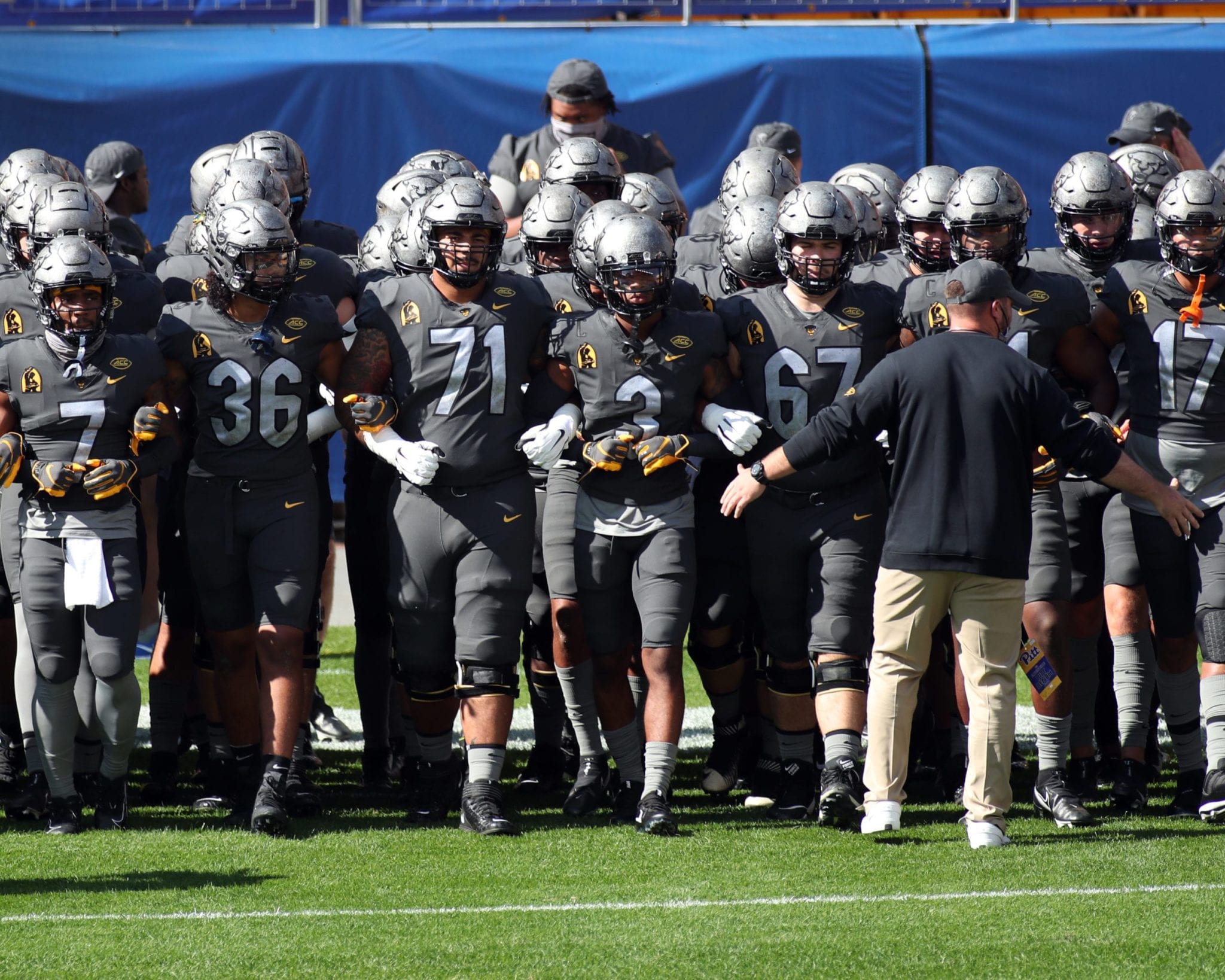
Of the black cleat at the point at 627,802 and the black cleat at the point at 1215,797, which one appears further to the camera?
the black cleat at the point at 627,802

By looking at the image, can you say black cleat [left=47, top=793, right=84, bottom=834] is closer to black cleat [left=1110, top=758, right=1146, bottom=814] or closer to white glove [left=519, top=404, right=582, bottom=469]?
white glove [left=519, top=404, right=582, bottom=469]

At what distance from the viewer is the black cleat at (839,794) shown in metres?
5.51

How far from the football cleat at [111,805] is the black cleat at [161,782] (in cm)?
45

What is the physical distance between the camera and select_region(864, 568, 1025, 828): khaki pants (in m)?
5.24

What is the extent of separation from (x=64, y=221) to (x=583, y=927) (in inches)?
120

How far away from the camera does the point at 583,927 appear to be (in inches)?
177

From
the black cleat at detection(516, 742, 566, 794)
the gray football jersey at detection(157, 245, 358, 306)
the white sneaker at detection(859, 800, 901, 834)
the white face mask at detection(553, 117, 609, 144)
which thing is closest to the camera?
the white sneaker at detection(859, 800, 901, 834)

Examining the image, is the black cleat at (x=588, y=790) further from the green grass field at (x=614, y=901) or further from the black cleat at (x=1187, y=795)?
the black cleat at (x=1187, y=795)

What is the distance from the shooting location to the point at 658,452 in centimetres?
572

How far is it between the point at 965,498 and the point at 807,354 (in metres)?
0.87

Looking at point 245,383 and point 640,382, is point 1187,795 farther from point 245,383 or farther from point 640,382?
point 245,383

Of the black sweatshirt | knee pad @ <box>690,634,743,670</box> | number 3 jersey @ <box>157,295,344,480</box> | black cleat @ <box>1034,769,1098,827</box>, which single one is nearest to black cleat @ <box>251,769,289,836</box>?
number 3 jersey @ <box>157,295,344,480</box>

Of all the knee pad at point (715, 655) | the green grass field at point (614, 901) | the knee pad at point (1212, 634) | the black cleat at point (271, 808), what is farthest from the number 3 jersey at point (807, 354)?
the black cleat at point (271, 808)

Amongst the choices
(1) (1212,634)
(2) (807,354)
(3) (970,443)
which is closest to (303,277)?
(2) (807,354)
